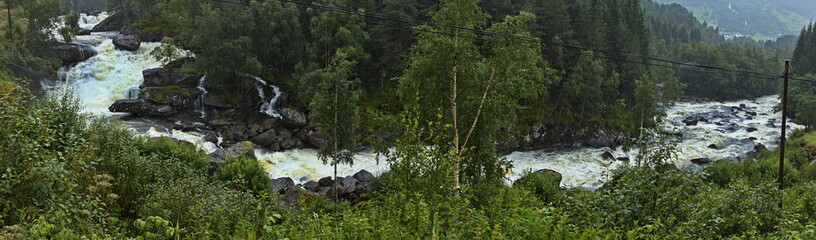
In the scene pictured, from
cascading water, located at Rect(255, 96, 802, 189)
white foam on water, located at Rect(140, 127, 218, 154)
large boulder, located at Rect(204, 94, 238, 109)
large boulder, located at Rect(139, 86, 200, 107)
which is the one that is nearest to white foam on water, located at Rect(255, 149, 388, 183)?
cascading water, located at Rect(255, 96, 802, 189)

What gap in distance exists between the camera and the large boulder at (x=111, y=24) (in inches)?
2420

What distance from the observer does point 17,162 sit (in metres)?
6.34

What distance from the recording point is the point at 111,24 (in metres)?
62.2

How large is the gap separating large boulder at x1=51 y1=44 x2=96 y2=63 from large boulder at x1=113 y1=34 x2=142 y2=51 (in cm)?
344

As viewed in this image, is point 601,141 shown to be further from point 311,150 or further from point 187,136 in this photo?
point 187,136

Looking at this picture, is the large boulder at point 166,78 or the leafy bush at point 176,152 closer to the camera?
the leafy bush at point 176,152

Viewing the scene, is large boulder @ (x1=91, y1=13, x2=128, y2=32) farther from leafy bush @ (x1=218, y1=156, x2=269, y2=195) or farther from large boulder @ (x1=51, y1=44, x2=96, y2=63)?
leafy bush @ (x1=218, y1=156, x2=269, y2=195)

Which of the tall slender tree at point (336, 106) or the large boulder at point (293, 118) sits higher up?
the tall slender tree at point (336, 106)

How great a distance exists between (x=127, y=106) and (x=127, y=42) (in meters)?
16.5

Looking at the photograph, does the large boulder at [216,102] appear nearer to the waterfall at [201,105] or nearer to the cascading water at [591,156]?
the waterfall at [201,105]

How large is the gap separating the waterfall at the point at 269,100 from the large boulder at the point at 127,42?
1624cm

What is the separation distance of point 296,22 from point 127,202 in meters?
36.4

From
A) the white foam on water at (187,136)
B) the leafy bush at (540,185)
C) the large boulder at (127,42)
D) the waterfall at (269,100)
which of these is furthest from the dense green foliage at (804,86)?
the large boulder at (127,42)

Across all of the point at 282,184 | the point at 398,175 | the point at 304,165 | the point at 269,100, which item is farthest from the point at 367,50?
the point at 398,175
